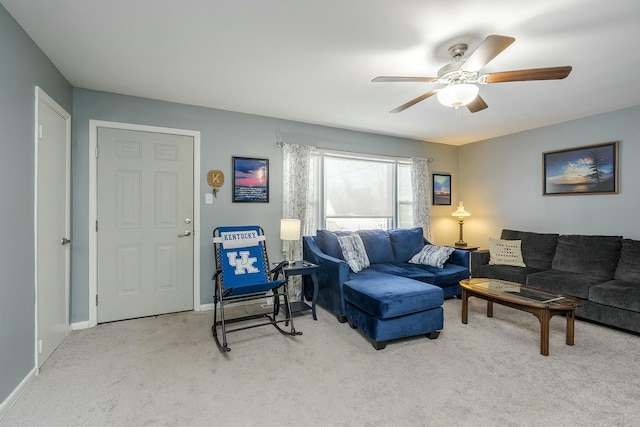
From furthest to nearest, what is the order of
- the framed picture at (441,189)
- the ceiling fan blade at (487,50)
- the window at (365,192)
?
the framed picture at (441,189), the window at (365,192), the ceiling fan blade at (487,50)

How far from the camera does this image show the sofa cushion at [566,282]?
10.6 feet

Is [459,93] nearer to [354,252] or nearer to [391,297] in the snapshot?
[391,297]

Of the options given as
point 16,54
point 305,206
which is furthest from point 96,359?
point 305,206

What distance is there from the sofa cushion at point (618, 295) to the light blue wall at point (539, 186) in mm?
953

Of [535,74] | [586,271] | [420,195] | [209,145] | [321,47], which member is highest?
[321,47]

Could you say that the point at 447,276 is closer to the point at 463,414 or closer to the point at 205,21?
the point at 463,414

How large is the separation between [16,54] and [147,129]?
1.37 metres

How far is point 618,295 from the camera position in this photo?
2949mm

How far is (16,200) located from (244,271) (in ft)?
6.05

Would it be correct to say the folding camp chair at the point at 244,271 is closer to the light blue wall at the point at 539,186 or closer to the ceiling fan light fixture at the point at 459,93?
the ceiling fan light fixture at the point at 459,93

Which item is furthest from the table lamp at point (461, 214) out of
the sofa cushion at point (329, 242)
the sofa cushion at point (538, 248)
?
the sofa cushion at point (329, 242)

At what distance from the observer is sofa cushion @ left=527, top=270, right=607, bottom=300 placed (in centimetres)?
325

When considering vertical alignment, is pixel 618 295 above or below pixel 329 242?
below

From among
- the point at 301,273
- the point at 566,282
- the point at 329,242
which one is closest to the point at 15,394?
the point at 301,273
